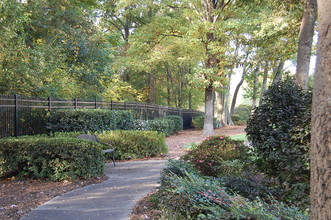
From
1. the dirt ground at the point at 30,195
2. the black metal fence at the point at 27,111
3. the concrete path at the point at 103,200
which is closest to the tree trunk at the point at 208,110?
the black metal fence at the point at 27,111

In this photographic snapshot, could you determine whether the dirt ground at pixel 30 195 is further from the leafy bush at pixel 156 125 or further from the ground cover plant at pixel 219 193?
the leafy bush at pixel 156 125

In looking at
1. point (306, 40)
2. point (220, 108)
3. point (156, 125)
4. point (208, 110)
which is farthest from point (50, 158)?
point (220, 108)

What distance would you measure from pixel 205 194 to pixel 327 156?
1.72 m

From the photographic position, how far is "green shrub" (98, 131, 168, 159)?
10.5m

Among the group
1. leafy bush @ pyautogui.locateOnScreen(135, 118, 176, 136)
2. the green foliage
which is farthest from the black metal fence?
the green foliage

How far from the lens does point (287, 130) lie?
566 cm

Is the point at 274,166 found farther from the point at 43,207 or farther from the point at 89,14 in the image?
the point at 89,14

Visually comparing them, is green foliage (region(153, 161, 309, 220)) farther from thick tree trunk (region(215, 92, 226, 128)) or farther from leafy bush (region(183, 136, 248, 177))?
thick tree trunk (region(215, 92, 226, 128))

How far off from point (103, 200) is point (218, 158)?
290cm

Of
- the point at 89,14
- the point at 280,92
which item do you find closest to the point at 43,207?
A: the point at 280,92

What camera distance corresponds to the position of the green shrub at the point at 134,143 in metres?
10.5

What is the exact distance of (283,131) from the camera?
18.9 feet

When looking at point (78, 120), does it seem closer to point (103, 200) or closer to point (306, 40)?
point (103, 200)

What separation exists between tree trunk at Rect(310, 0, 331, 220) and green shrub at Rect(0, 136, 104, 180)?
17.2 ft
